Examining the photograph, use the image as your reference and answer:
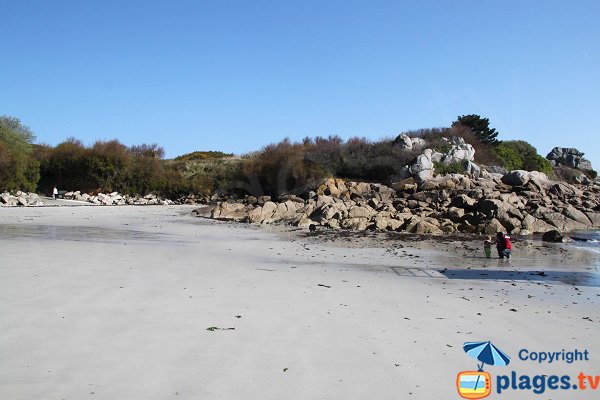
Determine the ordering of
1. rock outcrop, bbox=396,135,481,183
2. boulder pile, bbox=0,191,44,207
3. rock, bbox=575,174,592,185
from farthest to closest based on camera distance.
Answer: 1. rock, bbox=575,174,592,185
2. rock outcrop, bbox=396,135,481,183
3. boulder pile, bbox=0,191,44,207

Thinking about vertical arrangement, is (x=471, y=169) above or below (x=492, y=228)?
above

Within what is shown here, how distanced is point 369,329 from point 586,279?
569 centimetres

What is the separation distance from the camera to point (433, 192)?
23672 mm

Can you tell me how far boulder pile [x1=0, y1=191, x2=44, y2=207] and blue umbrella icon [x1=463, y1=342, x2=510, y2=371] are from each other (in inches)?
1085

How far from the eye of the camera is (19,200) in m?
27.5

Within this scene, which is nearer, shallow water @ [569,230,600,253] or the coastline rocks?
shallow water @ [569,230,600,253]

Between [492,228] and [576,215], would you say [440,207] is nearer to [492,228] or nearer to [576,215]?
[492,228]

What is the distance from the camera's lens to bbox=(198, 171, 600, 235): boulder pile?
18.8m

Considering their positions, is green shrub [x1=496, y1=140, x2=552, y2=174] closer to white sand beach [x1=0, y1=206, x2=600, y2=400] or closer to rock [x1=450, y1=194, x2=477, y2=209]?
rock [x1=450, y1=194, x2=477, y2=209]

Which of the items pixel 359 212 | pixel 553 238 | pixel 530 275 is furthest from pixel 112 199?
pixel 530 275

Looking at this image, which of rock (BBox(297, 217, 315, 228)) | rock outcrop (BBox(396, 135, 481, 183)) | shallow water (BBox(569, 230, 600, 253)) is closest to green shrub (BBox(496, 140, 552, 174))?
rock outcrop (BBox(396, 135, 481, 183))

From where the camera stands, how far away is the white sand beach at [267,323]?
3.48 meters

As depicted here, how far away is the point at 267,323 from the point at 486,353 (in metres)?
2.12

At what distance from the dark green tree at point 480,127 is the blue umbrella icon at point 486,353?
136ft
